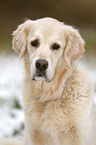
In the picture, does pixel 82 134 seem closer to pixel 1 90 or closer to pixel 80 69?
pixel 80 69

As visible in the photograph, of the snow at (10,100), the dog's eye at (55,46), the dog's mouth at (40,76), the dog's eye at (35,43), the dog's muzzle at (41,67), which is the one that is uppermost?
the dog's eye at (35,43)

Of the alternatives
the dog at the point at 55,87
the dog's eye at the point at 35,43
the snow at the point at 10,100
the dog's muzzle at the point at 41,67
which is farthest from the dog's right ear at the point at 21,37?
the dog's muzzle at the point at 41,67

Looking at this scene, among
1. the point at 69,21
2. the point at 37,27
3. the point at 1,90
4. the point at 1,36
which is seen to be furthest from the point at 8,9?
the point at 37,27

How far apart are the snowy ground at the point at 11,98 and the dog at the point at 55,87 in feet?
1.48

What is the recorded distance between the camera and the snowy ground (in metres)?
5.17

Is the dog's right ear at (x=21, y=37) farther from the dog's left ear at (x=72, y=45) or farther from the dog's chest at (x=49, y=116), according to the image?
the dog's chest at (x=49, y=116)

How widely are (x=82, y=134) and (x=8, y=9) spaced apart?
23.3ft

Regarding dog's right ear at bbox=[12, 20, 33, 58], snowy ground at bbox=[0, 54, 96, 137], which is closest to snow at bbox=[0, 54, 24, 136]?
snowy ground at bbox=[0, 54, 96, 137]

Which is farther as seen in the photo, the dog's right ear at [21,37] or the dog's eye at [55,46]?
the dog's right ear at [21,37]

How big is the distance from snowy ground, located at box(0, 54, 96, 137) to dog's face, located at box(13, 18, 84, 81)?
0.39m

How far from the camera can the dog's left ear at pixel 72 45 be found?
3.46 metres

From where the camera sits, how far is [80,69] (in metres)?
3.63

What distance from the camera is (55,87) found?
358 centimetres

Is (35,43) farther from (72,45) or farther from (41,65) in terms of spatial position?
(72,45)
